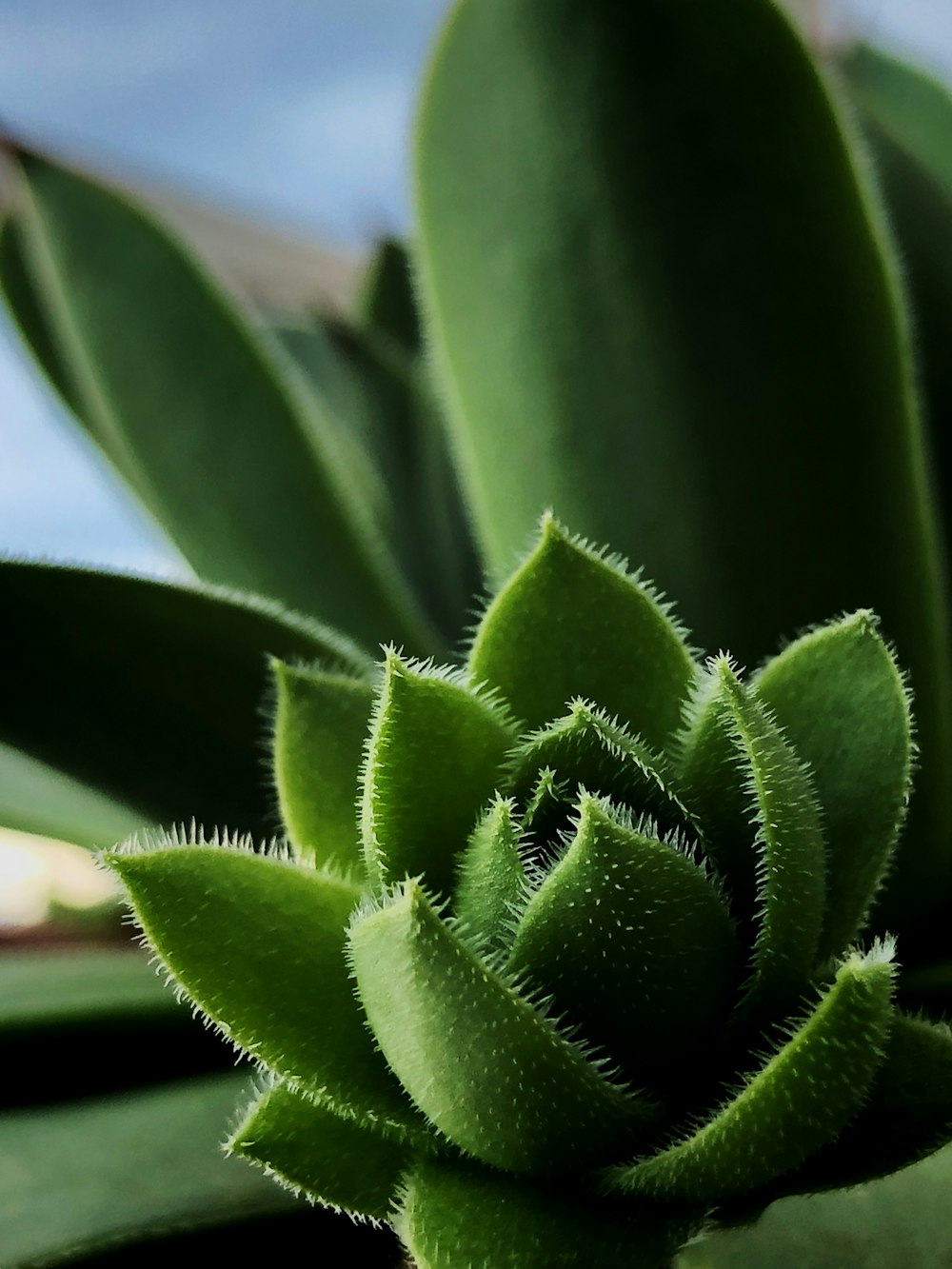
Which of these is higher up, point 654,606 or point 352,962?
point 654,606

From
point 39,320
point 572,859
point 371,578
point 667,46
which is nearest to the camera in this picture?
point 572,859

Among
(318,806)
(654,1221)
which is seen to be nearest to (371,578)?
(318,806)

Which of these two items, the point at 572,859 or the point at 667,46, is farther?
the point at 667,46

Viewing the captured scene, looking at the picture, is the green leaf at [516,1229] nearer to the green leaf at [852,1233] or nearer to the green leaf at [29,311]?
the green leaf at [852,1233]

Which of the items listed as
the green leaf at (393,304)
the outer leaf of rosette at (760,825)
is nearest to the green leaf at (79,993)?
the outer leaf of rosette at (760,825)

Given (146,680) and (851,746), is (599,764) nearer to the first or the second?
(851,746)

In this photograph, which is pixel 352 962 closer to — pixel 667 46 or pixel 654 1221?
pixel 654 1221
